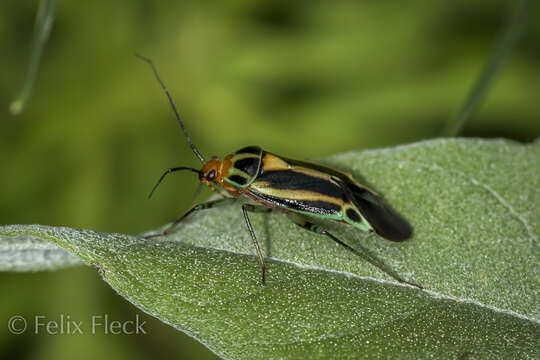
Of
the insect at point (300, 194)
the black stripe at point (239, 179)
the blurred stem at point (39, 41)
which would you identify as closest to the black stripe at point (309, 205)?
the insect at point (300, 194)

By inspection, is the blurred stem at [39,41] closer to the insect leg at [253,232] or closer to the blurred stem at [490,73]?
the insect leg at [253,232]

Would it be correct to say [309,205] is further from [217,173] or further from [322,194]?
[217,173]

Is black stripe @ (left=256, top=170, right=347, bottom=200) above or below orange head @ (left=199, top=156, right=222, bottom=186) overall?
below

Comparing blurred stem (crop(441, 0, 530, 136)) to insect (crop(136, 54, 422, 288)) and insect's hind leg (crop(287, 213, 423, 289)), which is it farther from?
insect's hind leg (crop(287, 213, 423, 289))

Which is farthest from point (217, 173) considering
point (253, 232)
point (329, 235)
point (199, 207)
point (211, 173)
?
point (329, 235)

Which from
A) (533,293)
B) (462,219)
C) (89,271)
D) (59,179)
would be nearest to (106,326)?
(89,271)

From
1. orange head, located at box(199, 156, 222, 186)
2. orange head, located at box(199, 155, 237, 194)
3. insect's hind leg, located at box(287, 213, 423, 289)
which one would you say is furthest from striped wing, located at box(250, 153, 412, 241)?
orange head, located at box(199, 156, 222, 186)

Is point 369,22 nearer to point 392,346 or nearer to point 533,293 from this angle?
point 533,293
